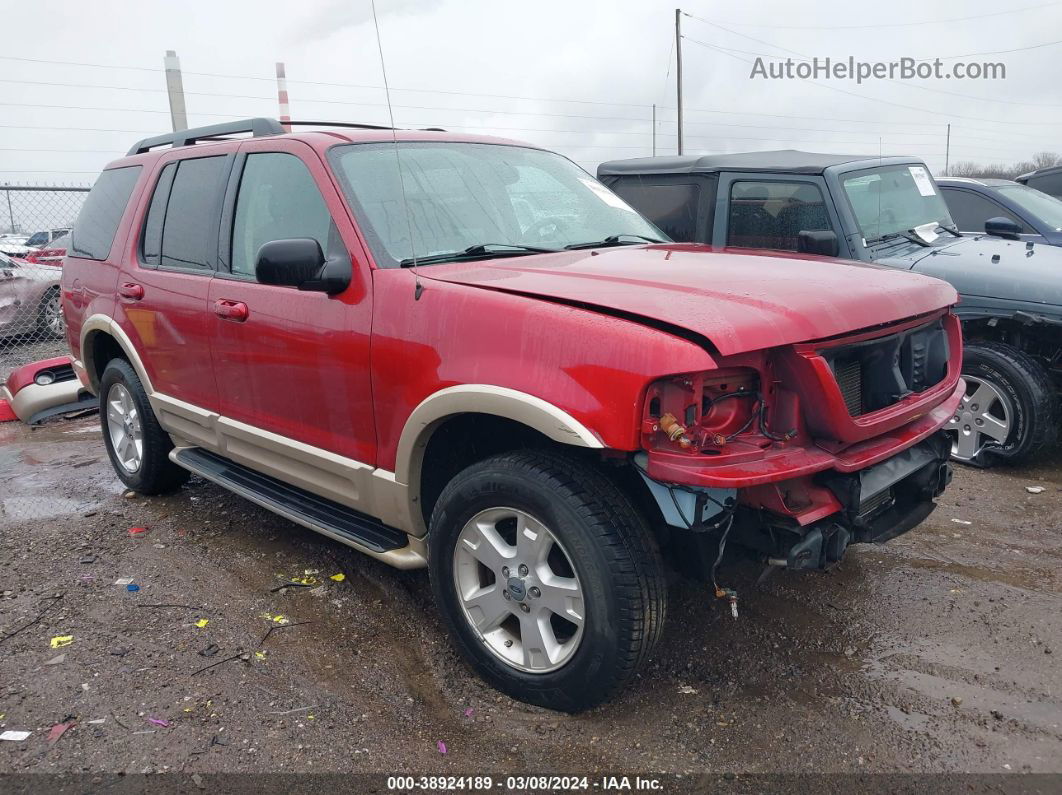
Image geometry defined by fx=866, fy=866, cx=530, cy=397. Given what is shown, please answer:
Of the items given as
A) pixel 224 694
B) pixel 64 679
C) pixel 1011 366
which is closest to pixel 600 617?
Result: pixel 224 694

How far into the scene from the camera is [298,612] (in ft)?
12.1

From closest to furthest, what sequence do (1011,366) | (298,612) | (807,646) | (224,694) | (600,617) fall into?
(600,617) < (224,694) < (807,646) < (298,612) < (1011,366)

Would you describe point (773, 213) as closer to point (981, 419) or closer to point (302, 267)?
point (981, 419)

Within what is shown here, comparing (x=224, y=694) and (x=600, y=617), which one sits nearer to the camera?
(x=600, y=617)

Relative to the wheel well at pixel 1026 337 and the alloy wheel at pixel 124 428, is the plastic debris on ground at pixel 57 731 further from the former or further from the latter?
the wheel well at pixel 1026 337

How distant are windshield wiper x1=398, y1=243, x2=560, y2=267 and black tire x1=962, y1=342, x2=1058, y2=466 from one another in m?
3.25

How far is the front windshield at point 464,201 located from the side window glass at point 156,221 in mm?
1515

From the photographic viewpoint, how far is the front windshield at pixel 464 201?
3371 mm

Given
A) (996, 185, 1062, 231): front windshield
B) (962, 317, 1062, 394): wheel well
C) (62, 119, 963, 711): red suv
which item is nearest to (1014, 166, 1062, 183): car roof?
(996, 185, 1062, 231): front windshield

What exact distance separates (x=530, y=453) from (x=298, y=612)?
1.51m

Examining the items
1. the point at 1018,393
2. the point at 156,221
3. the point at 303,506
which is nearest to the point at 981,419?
the point at 1018,393

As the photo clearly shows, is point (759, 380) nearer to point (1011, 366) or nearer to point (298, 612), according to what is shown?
point (298, 612)

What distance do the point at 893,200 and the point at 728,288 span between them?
3804 mm

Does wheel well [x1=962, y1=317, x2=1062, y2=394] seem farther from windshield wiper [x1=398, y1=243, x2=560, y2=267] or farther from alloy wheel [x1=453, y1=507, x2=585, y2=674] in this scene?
alloy wheel [x1=453, y1=507, x2=585, y2=674]
